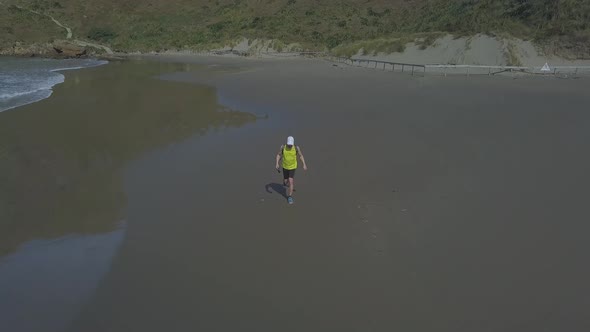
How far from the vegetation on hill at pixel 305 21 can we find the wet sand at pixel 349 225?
2300cm

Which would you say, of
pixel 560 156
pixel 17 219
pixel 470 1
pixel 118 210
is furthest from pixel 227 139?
pixel 470 1

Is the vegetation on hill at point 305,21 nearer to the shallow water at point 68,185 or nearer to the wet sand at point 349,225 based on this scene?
the wet sand at point 349,225

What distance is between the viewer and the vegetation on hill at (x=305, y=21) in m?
31.7

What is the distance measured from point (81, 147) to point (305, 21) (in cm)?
5756

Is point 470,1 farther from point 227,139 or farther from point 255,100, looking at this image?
point 227,139

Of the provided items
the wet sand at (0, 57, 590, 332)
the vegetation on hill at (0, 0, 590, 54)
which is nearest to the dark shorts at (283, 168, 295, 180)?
the wet sand at (0, 57, 590, 332)

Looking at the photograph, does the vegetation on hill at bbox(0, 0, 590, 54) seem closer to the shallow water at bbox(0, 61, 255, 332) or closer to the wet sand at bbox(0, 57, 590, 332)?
the wet sand at bbox(0, 57, 590, 332)

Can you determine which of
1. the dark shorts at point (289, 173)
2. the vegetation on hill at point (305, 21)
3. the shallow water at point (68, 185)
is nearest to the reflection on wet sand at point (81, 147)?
the shallow water at point (68, 185)

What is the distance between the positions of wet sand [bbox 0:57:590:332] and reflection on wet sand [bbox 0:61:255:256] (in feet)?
0.36

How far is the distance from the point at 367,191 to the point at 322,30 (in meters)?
55.3

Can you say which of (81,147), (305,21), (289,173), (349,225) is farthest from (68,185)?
(305,21)

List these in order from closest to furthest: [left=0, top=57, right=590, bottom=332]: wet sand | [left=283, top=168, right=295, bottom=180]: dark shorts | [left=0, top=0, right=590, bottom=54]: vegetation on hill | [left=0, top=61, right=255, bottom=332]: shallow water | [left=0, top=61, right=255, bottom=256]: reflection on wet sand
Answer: [left=0, top=57, right=590, bottom=332]: wet sand < [left=0, top=61, right=255, bottom=332]: shallow water < [left=0, top=61, right=255, bottom=256]: reflection on wet sand < [left=283, top=168, right=295, bottom=180]: dark shorts < [left=0, top=0, right=590, bottom=54]: vegetation on hill

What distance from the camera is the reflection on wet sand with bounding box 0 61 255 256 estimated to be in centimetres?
687

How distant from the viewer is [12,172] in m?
9.10
